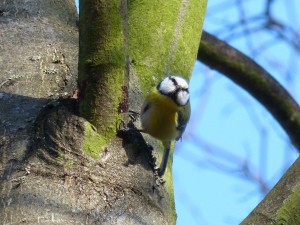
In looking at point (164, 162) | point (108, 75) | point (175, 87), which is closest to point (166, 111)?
point (175, 87)

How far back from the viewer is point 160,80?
1.59 m

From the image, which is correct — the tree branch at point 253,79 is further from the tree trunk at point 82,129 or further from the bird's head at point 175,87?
the tree trunk at point 82,129

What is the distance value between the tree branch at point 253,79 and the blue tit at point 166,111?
479mm

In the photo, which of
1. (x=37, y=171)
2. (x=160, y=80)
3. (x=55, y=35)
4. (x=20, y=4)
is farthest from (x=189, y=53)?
(x=37, y=171)

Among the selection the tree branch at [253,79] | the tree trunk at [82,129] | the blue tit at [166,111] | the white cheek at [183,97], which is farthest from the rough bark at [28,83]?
the tree branch at [253,79]

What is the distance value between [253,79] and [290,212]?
133 centimetres

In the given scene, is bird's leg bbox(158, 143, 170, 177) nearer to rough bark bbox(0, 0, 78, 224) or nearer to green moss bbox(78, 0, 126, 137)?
green moss bbox(78, 0, 126, 137)

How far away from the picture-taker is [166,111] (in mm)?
1990

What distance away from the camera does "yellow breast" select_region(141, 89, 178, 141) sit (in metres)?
1.60

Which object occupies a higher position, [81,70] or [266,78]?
[266,78]

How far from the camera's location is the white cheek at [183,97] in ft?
6.26

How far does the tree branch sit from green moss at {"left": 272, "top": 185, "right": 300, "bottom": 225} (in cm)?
125

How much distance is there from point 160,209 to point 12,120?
1.22 ft

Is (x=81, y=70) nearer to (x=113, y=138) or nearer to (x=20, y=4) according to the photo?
(x=113, y=138)
